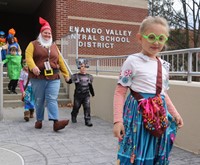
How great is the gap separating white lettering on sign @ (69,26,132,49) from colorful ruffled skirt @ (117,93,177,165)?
36.2ft

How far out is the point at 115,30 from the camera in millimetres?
14445

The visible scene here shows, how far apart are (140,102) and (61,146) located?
269cm

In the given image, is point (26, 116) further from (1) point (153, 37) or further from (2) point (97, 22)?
(2) point (97, 22)

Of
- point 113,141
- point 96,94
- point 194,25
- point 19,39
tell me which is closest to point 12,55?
point 96,94

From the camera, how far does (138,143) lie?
231cm

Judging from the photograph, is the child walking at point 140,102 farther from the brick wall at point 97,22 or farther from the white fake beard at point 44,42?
the brick wall at point 97,22

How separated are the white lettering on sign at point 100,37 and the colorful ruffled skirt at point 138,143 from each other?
1104cm

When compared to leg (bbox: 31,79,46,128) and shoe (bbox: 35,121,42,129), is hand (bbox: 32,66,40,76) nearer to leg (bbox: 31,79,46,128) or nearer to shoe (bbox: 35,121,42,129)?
leg (bbox: 31,79,46,128)

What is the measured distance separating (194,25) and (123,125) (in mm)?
25001

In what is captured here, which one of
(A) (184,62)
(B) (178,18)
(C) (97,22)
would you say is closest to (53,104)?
(A) (184,62)

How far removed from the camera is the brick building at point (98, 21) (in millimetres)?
12688

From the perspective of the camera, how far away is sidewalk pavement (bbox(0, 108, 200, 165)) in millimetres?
4027

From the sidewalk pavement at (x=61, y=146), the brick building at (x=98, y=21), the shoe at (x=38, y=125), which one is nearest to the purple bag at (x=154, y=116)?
the sidewalk pavement at (x=61, y=146)

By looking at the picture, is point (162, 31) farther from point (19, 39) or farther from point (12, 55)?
point (19, 39)
